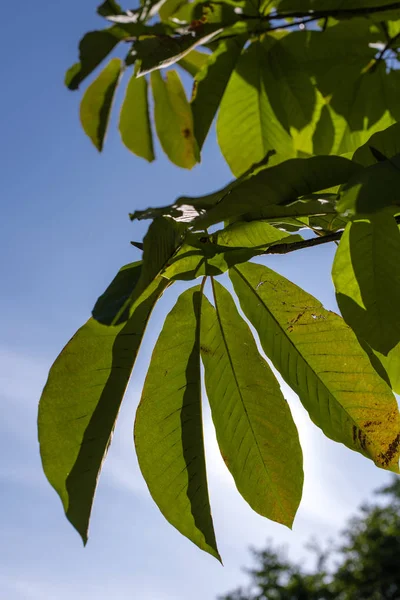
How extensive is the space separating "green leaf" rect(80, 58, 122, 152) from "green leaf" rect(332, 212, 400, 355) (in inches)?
33.4

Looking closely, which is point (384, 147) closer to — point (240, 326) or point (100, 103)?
point (240, 326)

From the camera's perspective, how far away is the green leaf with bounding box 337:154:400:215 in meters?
0.46

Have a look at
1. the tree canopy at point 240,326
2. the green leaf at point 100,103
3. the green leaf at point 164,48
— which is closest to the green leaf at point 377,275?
the tree canopy at point 240,326

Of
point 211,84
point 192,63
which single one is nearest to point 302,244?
point 211,84

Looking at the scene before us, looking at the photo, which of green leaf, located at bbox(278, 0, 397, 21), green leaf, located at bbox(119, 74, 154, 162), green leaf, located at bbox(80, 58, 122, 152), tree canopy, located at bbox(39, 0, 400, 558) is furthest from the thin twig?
green leaf, located at bbox(119, 74, 154, 162)

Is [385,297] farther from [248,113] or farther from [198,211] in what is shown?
[248,113]

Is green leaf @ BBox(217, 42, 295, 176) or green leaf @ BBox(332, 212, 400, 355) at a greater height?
green leaf @ BBox(217, 42, 295, 176)

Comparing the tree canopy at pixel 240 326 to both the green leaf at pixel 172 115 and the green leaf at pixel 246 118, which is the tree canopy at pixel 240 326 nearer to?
the green leaf at pixel 246 118

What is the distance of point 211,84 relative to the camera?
1122 mm

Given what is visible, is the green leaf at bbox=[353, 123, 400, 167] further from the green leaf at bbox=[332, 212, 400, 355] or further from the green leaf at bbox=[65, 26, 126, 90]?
the green leaf at bbox=[65, 26, 126, 90]

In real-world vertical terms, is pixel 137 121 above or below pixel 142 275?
above

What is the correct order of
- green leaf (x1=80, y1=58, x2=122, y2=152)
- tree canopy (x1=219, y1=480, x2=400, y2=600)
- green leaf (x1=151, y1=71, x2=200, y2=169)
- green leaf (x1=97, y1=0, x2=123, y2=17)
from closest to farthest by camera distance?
1. green leaf (x1=97, y1=0, x2=123, y2=17)
2. green leaf (x1=80, y1=58, x2=122, y2=152)
3. green leaf (x1=151, y1=71, x2=200, y2=169)
4. tree canopy (x1=219, y1=480, x2=400, y2=600)

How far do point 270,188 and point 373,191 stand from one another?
0.13 metres

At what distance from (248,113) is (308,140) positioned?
0.15 metres
